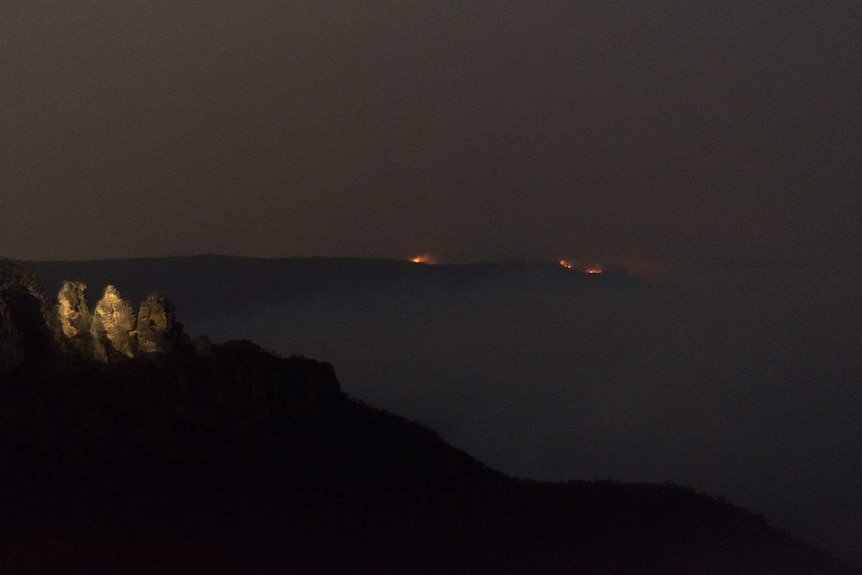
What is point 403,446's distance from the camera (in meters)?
22.2

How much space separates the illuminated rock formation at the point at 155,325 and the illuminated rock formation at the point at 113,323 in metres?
0.22

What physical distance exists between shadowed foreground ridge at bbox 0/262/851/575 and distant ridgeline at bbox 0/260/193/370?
0.13ft

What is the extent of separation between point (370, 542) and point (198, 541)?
9.12ft

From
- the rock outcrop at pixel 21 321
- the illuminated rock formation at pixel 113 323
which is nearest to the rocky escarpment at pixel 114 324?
the illuminated rock formation at pixel 113 323

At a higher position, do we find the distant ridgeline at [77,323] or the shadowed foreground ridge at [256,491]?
the distant ridgeline at [77,323]

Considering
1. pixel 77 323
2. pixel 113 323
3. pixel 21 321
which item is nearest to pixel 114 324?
pixel 113 323

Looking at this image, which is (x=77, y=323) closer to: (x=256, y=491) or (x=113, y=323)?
(x=113, y=323)

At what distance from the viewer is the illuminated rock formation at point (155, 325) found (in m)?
19.5

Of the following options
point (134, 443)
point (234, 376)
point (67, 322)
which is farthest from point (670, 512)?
point (67, 322)

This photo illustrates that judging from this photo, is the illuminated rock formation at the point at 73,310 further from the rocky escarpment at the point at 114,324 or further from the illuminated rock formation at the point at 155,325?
the illuminated rock formation at the point at 155,325

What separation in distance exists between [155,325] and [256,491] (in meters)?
3.97

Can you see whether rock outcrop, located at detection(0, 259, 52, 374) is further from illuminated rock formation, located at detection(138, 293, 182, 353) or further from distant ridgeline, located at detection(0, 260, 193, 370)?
illuminated rock formation, located at detection(138, 293, 182, 353)

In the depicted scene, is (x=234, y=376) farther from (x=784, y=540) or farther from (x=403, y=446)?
(x=784, y=540)

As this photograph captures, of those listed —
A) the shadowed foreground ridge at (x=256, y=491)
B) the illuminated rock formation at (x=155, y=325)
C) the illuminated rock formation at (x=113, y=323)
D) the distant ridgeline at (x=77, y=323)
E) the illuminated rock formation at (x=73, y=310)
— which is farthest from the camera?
the illuminated rock formation at (x=155, y=325)
